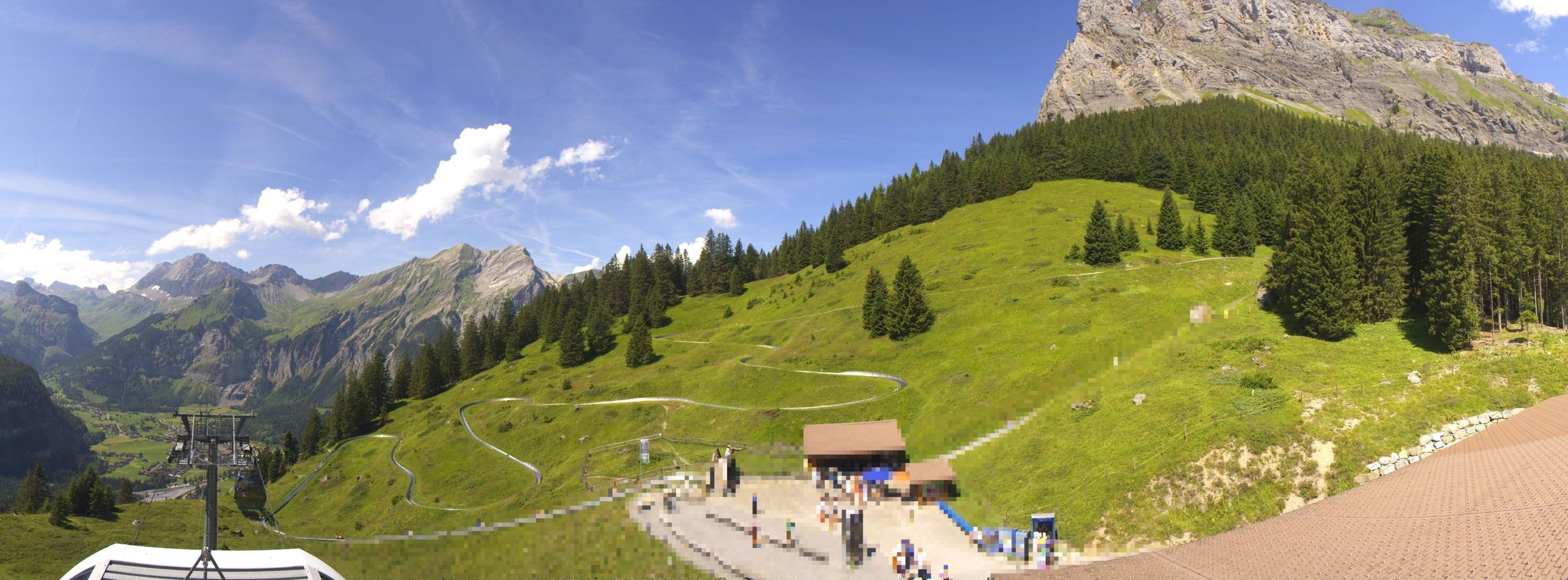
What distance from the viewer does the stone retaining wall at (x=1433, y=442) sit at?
103ft

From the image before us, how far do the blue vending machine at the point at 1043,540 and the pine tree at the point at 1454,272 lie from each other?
1479 inches

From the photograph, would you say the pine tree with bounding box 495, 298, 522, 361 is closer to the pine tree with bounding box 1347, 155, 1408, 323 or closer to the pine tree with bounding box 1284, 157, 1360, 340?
the pine tree with bounding box 1284, 157, 1360, 340

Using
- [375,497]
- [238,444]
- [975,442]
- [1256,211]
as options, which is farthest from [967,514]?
[1256,211]

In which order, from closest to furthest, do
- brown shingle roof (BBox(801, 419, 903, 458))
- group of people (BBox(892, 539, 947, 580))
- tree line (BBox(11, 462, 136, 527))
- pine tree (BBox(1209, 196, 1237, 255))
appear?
1. group of people (BBox(892, 539, 947, 580))
2. brown shingle roof (BBox(801, 419, 903, 458))
3. tree line (BBox(11, 462, 136, 527))
4. pine tree (BBox(1209, 196, 1237, 255))

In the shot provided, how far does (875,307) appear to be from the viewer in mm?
77938

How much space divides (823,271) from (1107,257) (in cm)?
5970

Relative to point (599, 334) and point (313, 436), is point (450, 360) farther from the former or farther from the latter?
point (599, 334)

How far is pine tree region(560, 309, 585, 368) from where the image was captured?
109 metres

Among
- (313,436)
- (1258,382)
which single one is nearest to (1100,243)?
(1258,382)

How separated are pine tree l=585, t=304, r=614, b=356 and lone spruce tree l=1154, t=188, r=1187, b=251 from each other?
3518 inches

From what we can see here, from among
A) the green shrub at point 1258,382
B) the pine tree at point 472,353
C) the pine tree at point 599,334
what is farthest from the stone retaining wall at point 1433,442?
the pine tree at point 472,353

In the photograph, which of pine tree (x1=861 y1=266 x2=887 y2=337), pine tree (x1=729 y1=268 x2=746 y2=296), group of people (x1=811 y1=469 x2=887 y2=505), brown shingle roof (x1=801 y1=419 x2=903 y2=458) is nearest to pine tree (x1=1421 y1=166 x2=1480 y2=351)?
brown shingle roof (x1=801 y1=419 x2=903 y2=458)

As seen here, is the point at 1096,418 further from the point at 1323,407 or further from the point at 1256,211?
the point at 1256,211

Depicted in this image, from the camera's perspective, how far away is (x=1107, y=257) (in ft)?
277
